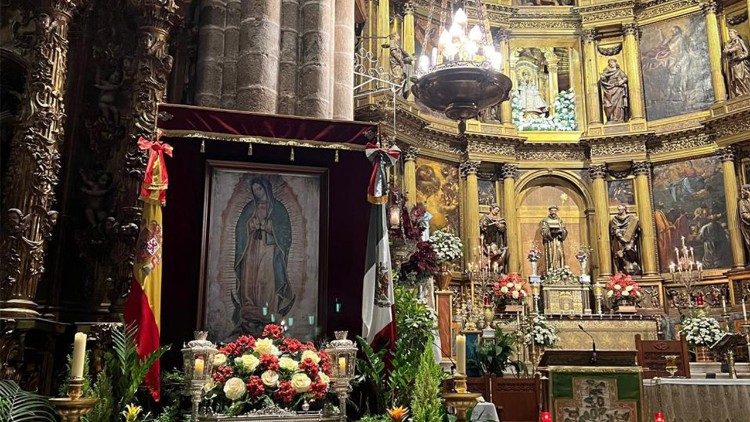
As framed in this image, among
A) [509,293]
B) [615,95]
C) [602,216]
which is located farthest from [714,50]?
[509,293]

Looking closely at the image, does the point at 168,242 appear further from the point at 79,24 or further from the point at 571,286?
the point at 571,286

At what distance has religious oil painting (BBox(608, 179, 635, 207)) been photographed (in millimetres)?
20062

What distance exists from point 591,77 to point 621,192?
4.06m

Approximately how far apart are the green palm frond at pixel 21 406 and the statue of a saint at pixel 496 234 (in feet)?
51.3

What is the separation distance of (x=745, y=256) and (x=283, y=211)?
15553 millimetres

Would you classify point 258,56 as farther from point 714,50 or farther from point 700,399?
point 714,50

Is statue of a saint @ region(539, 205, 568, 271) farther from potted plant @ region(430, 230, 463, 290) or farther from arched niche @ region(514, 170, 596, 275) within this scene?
potted plant @ region(430, 230, 463, 290)

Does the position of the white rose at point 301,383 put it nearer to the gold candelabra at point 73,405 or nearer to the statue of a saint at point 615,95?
the gold candelabra at point 73,405

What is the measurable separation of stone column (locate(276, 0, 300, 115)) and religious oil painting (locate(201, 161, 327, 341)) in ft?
6.40

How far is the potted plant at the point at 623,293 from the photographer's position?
17453mm

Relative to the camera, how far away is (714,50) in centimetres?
1936

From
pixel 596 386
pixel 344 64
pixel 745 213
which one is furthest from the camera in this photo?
pixel 745 213

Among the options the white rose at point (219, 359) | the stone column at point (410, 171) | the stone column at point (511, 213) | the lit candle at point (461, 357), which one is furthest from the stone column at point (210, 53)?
the stone column at point (511, 213)

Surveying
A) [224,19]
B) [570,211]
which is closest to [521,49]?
[570,211]
